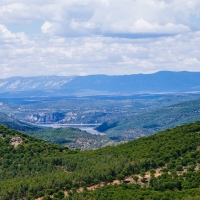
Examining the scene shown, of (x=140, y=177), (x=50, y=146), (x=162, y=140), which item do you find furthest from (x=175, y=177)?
(x=50, y=146)

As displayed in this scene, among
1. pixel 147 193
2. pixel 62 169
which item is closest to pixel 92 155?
pixel 62 169

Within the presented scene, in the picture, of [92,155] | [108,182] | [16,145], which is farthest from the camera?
[16,145]

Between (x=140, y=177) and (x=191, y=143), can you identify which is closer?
(x=140, y=177)

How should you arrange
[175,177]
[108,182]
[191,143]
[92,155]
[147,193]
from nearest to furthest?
[147,193] < [175,177] < [108,182] < [191,143] < [92,155]

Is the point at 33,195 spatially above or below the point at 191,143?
below

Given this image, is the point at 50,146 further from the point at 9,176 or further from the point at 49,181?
the point at 49,181

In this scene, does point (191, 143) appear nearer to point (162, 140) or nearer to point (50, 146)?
point (162, 140)
